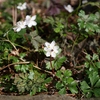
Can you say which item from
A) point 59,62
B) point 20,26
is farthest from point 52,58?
point 20,26

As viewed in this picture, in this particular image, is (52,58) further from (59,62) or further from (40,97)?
(40,97)

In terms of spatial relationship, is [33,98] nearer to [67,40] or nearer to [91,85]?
[91,85]

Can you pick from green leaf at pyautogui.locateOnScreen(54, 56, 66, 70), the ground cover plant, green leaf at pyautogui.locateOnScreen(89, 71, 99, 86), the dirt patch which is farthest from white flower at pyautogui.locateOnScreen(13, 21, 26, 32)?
green leaf at pyautogui.locateOnScreen(89, 71, 99, 86)

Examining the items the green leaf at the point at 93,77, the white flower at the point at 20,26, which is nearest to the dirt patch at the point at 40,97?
the green leaf at the point at 93,77

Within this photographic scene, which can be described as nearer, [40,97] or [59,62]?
[40,97]

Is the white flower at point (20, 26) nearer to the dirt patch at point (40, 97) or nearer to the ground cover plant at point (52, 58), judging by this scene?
the ground cover plant at point (52, 58)

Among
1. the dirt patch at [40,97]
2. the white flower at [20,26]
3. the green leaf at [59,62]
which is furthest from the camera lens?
the white flower at [20,26]

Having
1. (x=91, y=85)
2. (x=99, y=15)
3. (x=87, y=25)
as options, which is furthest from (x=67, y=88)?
(x=99, y=15)

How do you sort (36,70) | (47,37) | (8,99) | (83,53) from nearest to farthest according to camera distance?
1. (8,99)
2. (36,70)
3. (83,53)
4. (47,37)
